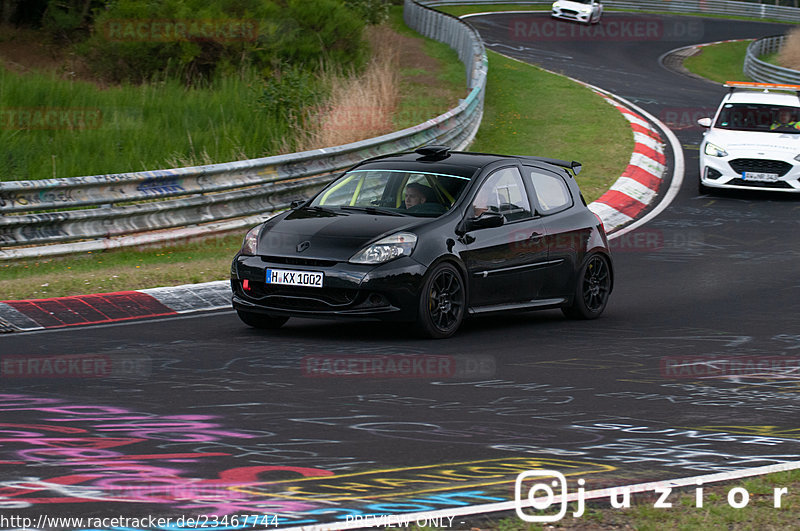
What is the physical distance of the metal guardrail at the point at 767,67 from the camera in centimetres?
3784

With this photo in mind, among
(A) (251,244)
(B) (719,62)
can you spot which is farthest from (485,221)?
(B) (719,62)

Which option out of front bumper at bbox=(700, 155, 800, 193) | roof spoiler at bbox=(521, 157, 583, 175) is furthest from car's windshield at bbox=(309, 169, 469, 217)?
front bumper at bbox=(700, 155, 800, 193)

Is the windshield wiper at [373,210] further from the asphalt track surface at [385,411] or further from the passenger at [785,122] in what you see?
the passenger at [785,122]

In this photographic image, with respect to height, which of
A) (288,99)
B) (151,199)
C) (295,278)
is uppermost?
(288,99)

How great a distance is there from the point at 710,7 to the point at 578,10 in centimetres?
1845

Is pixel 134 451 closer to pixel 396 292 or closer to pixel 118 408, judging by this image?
pixel 118 408

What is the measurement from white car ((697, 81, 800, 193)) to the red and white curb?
102 centimetres

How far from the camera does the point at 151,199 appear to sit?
13578 millimetres

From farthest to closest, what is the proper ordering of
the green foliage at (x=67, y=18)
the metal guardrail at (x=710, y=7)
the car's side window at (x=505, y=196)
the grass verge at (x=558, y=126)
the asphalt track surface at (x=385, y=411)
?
the metal guardrail at (x=710, y=7), the green foliage at (x=67, y=18), the grass verge at (x=558, y=126), the car's side window at (x=505, y=196), the asphalt track surface at (x=385, y=411)

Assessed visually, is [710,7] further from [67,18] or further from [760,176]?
[760,176]

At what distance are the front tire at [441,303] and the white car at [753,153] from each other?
10823 mm

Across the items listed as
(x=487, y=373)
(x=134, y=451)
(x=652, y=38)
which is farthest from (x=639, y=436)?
(x=652, y=38)
